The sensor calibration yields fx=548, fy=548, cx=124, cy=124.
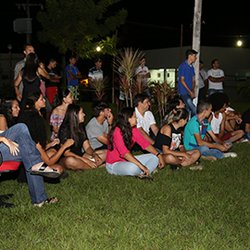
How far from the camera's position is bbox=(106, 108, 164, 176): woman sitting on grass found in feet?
24.3

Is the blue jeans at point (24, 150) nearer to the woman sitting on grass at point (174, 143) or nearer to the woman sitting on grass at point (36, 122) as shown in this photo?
the woman sitting on grass at point (36, 122)

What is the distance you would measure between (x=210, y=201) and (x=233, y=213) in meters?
0.51

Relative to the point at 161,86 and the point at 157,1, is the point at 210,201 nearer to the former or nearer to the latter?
the point at 161,86

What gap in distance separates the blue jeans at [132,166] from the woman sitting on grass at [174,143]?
0.49 metres

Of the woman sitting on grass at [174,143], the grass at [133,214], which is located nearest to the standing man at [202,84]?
the woman sitting on grass at [174,143]

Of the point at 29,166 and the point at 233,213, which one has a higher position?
the point at 29,166

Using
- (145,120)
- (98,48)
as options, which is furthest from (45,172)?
(98,48)

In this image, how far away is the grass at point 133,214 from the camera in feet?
A: 16.5

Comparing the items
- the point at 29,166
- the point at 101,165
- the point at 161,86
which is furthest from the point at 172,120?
the point at 161,86

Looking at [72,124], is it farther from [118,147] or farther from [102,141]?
[102,141]

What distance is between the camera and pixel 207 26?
44.6 metres

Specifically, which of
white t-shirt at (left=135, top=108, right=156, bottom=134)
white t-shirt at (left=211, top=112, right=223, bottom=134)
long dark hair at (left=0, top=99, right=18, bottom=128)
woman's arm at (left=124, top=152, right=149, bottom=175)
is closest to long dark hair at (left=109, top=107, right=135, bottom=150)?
woman's arm at (left=124, top=152, right=149, bottom=175)

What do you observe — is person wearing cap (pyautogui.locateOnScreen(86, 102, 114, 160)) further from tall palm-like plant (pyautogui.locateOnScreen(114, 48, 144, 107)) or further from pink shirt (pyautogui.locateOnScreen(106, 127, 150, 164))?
tall palm-like plant (pyautogui.locateOnScreen(114, 48, 144, 107))

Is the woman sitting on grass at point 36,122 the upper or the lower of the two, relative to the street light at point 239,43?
lower
